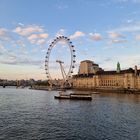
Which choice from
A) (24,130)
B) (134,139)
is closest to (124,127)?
(134,139)

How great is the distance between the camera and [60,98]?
303ft

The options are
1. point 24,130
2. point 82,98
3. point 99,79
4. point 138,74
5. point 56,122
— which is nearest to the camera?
point 24,130

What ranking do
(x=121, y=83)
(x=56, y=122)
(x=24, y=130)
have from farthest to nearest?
(x=121, y=83), (x=56, y=122), (x=24, y=130)

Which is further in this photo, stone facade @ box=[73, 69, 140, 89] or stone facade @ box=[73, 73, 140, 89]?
stone facade @ box=[73, 69, 140, 89]

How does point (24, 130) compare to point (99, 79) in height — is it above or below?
below

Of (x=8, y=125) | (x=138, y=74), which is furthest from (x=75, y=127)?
(x=138, y=74)

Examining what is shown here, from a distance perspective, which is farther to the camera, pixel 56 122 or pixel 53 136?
pixel 56 122

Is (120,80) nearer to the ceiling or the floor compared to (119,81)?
nearer to the ceiling

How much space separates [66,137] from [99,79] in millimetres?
171325

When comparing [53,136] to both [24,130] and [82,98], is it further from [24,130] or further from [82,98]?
[82,98]

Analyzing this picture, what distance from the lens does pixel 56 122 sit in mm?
39094

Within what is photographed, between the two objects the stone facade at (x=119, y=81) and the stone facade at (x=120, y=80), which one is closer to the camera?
the stone facade at (x=119, y=81)

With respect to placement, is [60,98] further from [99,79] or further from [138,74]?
[99,79]

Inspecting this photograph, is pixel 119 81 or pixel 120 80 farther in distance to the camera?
pixel 119 81
